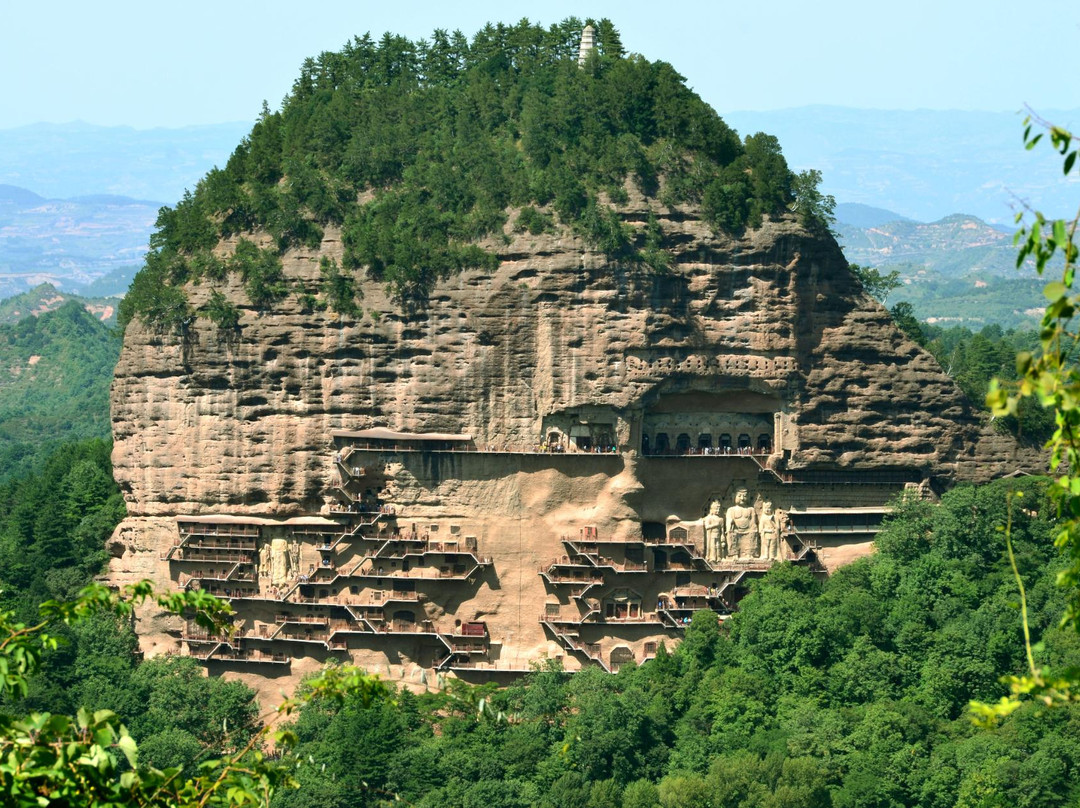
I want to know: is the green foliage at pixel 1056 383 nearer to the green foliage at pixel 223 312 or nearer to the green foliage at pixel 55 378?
the green foliage at pixel 223 312

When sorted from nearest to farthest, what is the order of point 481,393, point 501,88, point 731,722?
point 731,722 → point 481,393 → point 501,88

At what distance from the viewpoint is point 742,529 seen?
51.5 metres

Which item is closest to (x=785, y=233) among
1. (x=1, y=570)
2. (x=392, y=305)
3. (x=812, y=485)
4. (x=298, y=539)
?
(x=812, y=485)

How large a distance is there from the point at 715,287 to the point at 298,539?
40.2 ft

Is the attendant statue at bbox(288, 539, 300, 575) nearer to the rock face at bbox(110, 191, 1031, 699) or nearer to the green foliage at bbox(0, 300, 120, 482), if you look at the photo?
Answer: the rock face at bbox(110, 191, 1031, 699)

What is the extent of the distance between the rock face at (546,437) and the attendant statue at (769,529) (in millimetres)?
332

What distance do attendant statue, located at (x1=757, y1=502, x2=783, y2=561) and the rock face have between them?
1.09 ft

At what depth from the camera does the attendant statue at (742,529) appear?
2020 inches

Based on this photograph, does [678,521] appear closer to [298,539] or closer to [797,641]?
[797,641]

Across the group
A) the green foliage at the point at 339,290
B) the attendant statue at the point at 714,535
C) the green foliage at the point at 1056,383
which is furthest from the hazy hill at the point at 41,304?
the green foliage at the point at 1056,383

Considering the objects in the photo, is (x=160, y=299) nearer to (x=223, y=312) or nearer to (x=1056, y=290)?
(x=223, y=312)

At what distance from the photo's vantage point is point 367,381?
166ft

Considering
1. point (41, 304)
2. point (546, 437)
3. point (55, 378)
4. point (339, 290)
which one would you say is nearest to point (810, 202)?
point (546, 437)

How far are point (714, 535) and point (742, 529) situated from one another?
2.39 ft
